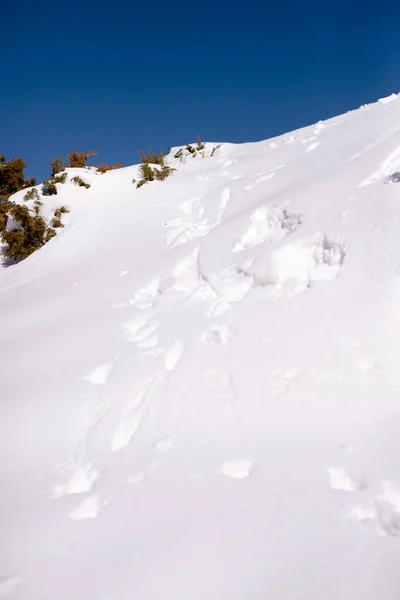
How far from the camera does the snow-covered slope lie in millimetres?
→ 2096

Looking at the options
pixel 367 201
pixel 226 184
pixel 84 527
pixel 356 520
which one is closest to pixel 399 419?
pixel 356 520

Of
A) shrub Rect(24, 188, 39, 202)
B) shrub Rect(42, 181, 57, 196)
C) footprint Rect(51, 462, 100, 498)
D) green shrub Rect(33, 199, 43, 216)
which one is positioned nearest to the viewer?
footprint Rect(51, 462, 100, 498)

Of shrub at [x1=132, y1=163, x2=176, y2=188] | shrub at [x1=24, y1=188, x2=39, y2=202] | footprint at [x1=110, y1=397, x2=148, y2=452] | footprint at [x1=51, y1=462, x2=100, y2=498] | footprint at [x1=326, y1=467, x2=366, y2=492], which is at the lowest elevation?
footprint at [x1=326, y1=467, x2=366, y2=492]

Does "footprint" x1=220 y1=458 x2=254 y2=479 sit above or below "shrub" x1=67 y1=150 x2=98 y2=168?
below

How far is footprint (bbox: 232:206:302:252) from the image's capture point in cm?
573

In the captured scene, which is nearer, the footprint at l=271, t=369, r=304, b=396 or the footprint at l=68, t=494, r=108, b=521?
the footprint at l=68, t=494, r=108, b=521

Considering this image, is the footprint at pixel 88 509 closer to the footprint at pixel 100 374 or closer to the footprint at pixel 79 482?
the footprint at pixel 79 482

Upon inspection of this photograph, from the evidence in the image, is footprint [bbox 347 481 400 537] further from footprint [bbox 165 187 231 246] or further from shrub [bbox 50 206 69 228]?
shrub [bbox 50 206 69 228]

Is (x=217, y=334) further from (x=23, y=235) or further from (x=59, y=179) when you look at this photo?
(x=59, y=179)

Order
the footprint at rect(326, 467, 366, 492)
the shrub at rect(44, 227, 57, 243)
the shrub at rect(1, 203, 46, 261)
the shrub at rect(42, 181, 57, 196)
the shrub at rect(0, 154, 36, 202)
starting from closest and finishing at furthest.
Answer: the footprint at rect(326, 467, 366, 492), the shrub at rect(1, 203, 46, 261), the shrub at rect(44, 227, 57, 243), the shrub at rect(42, 181, 57, 196), the shrub at rect(0, 154, 36, 202)

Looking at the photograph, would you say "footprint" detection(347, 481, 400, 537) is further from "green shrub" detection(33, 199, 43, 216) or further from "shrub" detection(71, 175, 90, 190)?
"shrub" detection(71, 175, 90, 190)

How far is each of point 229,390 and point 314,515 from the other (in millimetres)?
1321

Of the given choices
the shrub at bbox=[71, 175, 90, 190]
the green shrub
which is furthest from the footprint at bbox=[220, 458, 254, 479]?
the shrub at bbox=[71, 175, 90, 190]

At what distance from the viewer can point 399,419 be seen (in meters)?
2.81
